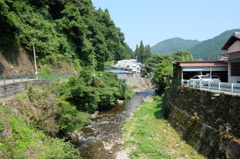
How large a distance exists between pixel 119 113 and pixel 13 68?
17.3 metres

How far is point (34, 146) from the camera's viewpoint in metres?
9.27

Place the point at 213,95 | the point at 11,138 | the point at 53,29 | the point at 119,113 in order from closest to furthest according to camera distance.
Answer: the point at 11,138 < the point at 213,95 < the point at 119,113 < the point at 53,29

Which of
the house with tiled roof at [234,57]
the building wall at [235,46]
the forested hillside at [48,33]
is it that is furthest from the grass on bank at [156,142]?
the forested hillside at [48,33]

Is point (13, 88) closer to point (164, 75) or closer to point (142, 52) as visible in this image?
point (164, 75)

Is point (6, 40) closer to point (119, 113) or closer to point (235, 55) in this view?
point (119, 113)

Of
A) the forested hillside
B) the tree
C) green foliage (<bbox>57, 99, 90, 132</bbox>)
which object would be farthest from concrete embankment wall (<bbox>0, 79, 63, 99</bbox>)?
the tree

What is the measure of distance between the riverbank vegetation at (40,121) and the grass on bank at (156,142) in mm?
5259

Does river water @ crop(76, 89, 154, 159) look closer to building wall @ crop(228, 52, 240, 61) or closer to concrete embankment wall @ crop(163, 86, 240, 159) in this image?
concrete embankment wall @ crop(163, 86, 240, 159)

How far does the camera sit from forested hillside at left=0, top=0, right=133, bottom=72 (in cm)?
2002

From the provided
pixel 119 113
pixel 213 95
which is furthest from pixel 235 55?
pixel 119 113

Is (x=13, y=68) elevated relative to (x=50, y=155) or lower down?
elevated

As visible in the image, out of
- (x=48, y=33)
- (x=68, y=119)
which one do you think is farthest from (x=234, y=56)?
(x=48, y=33)

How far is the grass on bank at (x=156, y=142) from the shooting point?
11.3 meters

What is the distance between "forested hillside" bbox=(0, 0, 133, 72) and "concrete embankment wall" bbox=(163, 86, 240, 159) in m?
23.0
